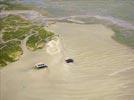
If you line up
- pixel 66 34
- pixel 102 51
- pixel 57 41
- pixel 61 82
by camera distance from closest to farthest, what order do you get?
pixel 61 82 < pixel 102 51 < pixel 57 41 < pixel 66 34

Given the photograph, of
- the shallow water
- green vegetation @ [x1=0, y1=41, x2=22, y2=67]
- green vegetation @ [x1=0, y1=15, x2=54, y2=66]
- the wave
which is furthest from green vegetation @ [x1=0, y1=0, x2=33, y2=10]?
green vegetation @ [x1=0, y1=41, x2=22, y2=67]

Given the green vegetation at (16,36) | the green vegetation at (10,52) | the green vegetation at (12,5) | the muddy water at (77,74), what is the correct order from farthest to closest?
the green vegetation at (12,5) → the green vegetation at (16,36) → the green vegetation at (10,52) → the muddy water at (77,74)

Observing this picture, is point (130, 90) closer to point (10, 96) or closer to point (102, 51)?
point (102, 51)

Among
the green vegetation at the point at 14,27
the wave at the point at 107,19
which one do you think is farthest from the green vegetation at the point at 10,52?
the wave at the point at 107,19

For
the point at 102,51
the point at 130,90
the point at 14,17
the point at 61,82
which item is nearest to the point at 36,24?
the point at 14,17

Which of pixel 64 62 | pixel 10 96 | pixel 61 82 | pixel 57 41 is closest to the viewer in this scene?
pixel 10 96

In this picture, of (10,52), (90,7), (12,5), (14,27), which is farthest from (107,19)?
(12,5)

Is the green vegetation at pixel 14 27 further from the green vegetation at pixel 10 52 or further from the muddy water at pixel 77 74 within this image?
the muddy water at pixel 77 74
